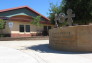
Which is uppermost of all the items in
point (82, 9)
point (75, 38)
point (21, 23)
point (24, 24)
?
point (82, 9)

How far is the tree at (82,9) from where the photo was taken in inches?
677

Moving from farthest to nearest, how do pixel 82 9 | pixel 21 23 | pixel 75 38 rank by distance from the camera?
pixel 21 23 < pixel 82 9 < pixel 75 38

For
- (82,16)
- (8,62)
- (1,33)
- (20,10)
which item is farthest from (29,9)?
(8,62)

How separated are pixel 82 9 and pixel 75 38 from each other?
4530mm

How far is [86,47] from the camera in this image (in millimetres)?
13391

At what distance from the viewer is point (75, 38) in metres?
13.9

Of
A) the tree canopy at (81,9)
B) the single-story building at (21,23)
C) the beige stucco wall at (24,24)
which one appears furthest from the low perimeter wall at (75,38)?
the beige stucco wall at (24,24)

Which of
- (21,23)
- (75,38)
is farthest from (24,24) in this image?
(75,38)

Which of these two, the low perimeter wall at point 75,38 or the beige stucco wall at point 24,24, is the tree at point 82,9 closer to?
the low perimeter wall at point 75,38

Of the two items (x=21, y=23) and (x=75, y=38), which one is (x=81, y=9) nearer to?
(x=75, y=38)

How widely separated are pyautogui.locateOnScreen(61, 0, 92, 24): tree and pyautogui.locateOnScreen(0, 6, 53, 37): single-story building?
14.1 m

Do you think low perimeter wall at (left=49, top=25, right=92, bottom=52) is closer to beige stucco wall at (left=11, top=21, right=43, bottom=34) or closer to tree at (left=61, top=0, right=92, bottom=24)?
tree at (left=61, top=0, right=92, bottom=24)

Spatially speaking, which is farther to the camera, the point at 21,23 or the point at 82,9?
the point at 21,23

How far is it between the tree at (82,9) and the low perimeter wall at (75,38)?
3576mm
